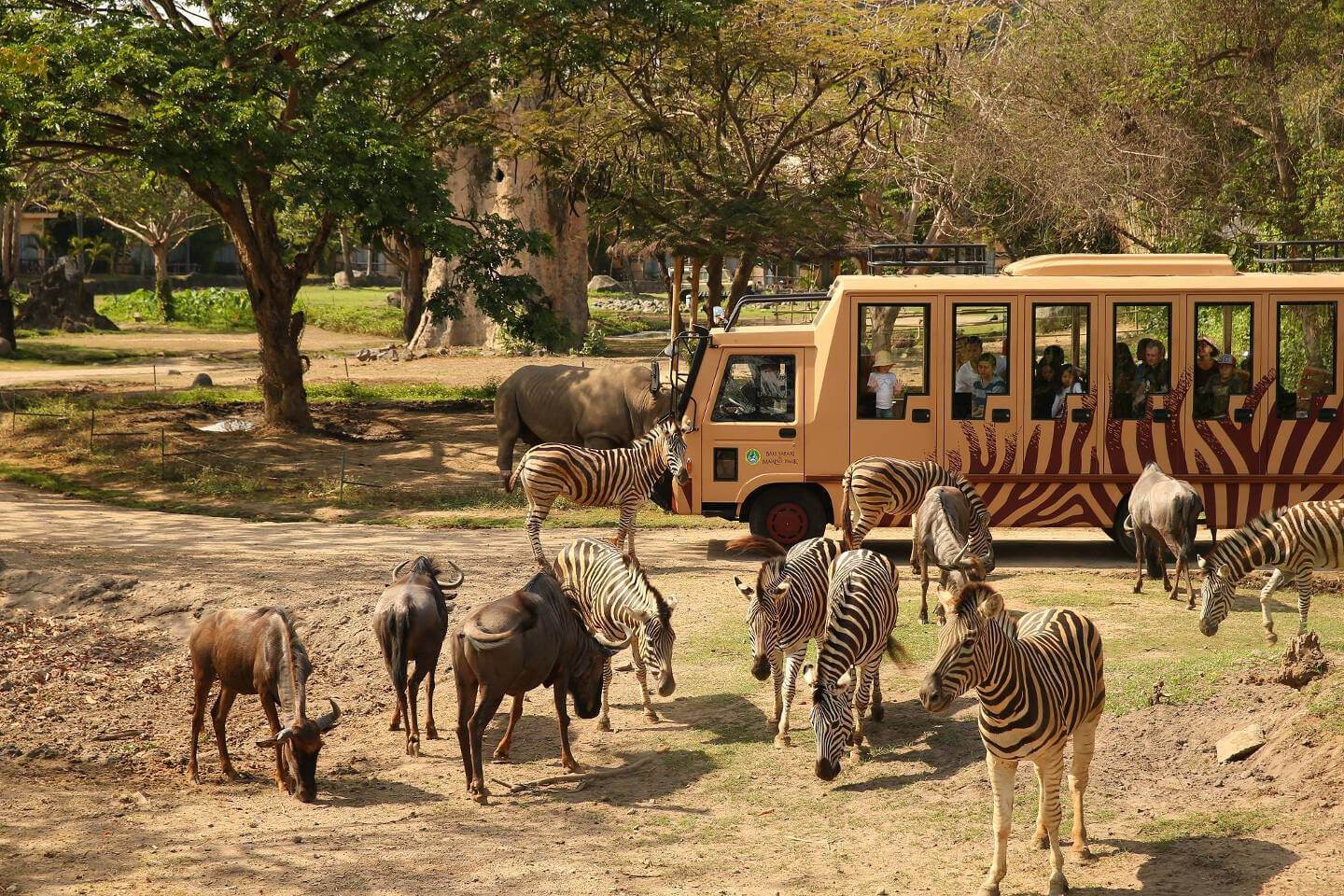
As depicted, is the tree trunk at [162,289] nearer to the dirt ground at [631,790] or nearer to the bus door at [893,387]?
the dirt ground at [631,790]

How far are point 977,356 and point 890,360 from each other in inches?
35.2

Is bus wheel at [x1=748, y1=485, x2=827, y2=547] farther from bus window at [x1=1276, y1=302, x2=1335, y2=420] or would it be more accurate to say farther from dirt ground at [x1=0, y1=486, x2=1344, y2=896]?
bus window at [x1=1276, y1=302, x2=1335, y2=420]

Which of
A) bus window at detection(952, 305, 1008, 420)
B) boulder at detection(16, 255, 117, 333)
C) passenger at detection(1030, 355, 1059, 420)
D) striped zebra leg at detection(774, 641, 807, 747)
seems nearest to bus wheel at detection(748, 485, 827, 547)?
bus window at detection(952, 305, 1008, 420)

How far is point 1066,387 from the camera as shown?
48.6ft

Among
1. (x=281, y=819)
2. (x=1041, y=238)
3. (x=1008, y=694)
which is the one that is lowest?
(x=281, y=819)

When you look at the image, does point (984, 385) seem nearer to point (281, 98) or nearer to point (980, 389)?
point (980, 389)

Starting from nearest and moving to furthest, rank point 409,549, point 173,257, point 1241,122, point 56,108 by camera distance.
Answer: point 409,549, point 56,108, point 1241,122, point 173,257

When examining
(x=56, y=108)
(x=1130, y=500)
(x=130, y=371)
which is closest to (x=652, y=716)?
(x=1130, y=500)

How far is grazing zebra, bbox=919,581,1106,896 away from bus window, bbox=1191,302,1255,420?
7.99m

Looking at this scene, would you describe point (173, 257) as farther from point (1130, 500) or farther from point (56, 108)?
point (1130, 500)

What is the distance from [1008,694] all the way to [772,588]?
2.58 metres

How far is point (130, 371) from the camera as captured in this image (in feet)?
113

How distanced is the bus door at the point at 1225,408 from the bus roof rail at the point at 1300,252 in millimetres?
943

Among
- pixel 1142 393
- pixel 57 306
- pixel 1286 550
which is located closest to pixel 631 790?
pixel 1286 550
